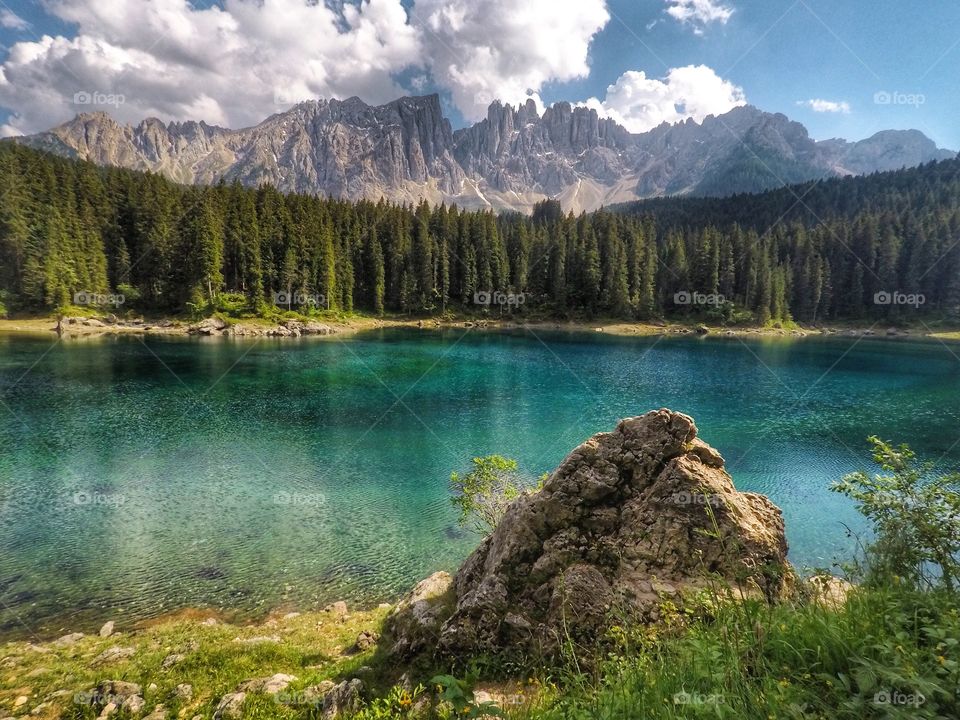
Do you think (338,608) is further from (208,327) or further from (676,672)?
(208,327)

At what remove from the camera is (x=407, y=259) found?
388 ft

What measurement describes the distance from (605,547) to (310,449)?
939 inches

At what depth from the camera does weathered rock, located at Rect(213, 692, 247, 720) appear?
7.58 m

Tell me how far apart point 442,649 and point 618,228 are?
465 ft

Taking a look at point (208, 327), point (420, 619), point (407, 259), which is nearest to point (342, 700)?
point (420, 619)

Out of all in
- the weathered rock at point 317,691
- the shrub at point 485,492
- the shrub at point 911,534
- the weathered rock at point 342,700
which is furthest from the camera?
the shrub at point 485,492

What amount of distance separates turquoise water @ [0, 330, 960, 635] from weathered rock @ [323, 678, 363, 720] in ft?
26.1

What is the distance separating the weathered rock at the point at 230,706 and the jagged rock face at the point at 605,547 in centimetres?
270

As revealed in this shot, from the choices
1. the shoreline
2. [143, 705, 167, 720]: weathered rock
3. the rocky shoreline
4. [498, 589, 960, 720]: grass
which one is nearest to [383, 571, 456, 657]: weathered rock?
the rocky shoreline

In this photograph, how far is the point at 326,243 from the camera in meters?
106

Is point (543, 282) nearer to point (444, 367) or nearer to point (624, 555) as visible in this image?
point (444, 367)

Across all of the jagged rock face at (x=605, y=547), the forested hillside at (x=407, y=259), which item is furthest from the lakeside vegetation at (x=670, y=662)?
the forested hillside at (x=407, y=259)

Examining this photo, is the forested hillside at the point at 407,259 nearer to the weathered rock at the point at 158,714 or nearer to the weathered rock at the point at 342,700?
the weathered rock at the point at 158,714

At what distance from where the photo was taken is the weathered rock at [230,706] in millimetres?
7582
